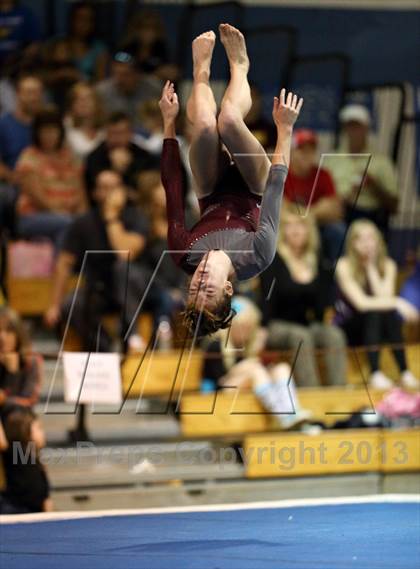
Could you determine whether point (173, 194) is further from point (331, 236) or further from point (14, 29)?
point (14, 29)

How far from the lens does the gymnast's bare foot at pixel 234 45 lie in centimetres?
550

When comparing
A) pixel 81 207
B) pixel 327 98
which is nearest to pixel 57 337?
pixel 81 207

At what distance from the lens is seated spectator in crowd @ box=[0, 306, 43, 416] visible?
673cm

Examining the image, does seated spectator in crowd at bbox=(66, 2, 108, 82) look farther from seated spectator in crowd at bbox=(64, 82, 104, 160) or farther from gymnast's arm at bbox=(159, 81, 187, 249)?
gymnast's arm at bbox=(159, 81, 187, 249)

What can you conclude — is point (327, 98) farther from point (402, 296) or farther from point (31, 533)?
point (31, 533)

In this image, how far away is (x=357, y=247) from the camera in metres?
7.71

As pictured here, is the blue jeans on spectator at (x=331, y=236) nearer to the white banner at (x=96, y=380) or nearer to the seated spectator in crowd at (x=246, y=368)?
the seated spectator in crowd at (x=246, y=368)

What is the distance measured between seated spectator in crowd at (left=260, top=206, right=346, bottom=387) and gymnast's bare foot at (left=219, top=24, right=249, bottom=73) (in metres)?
1.93

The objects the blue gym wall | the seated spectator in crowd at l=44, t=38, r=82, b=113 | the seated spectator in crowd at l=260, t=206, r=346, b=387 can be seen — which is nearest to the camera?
the seated spectator in crowd at l=260, t=206, r=346, b=387

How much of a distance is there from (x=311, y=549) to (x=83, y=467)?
1.76m

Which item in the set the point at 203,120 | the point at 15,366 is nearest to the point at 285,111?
the point at 203,120

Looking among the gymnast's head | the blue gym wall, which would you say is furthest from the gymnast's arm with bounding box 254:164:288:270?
the blue gym wall

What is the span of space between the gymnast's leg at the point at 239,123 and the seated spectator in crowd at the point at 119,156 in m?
2.20

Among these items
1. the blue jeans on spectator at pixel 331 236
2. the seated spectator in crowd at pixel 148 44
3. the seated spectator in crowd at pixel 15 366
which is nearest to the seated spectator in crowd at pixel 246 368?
the blue jeans on spectator at pixel 331 236
